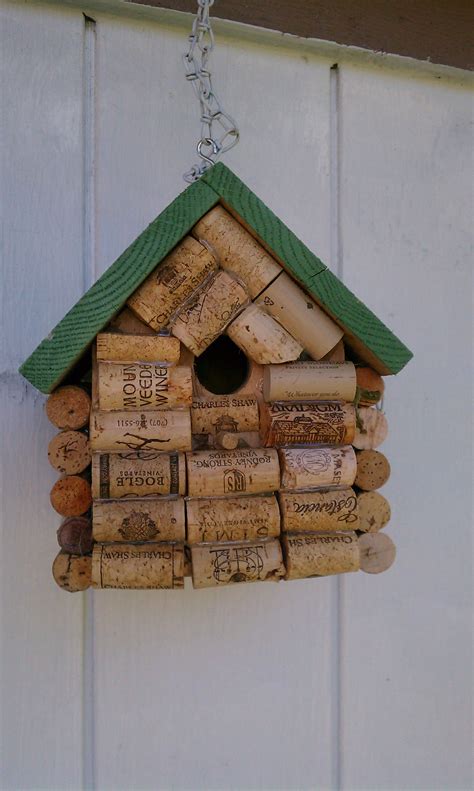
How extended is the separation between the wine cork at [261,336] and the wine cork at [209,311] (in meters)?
0.01

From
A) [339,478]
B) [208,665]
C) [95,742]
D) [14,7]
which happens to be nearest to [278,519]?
[339,478]

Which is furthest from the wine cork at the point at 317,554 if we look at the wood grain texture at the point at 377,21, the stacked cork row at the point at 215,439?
the wood grain texture at the point at 377,21

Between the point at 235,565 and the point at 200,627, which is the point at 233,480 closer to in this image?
the point at 235,565

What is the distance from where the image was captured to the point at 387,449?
1085mm

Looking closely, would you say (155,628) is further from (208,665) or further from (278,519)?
(278,519)

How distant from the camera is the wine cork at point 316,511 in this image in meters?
0.77

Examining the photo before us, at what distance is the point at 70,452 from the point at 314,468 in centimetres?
27

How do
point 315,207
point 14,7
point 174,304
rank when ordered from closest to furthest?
point 174,304 < point 14,7 < point 315,207

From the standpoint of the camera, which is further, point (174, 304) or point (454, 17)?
point (454, 17)

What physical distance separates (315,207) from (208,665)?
0.72 metres

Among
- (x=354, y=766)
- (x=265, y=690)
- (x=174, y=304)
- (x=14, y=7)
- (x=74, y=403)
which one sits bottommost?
(x=354, y=766)

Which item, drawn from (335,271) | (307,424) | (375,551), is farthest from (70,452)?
(335,271)

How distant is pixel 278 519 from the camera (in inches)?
30.1

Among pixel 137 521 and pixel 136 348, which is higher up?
pixel 136 348
